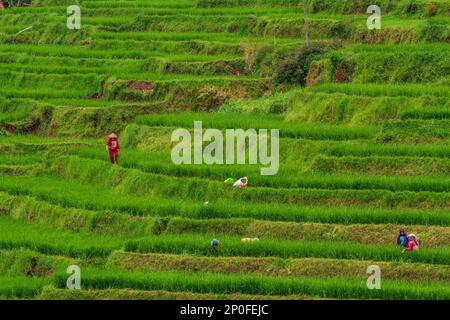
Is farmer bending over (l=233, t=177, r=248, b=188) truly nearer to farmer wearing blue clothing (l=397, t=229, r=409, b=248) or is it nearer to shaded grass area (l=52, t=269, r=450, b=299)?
shaded grass area (l=52, t=269, r=450, b=299)

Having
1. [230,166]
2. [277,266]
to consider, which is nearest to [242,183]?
[230,166]

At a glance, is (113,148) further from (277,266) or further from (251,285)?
(251,285)

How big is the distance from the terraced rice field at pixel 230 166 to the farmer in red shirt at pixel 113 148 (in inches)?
5.3

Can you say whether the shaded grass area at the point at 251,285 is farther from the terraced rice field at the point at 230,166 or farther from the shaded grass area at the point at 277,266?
the shaded grass area at the point at 277,266

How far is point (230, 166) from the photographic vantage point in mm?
25172

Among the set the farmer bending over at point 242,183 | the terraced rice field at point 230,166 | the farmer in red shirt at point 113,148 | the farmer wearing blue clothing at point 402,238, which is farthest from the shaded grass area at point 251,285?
the farmer in red shirt at point 113,148

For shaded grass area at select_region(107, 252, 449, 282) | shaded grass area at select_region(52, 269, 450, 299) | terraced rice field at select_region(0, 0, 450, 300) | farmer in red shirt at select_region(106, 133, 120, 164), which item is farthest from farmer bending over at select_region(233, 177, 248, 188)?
shaded grass area at select_region(52, 269, 450, 299)

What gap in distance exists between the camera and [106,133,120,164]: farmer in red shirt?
26.2 meters

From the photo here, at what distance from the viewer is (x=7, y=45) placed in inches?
1464

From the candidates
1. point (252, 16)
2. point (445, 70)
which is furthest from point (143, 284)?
point (252, 16)

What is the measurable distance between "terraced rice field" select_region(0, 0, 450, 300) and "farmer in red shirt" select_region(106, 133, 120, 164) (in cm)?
13

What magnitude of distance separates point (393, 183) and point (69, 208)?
18.6 ft

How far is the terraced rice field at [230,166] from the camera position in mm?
20703

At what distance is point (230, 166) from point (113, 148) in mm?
2364
